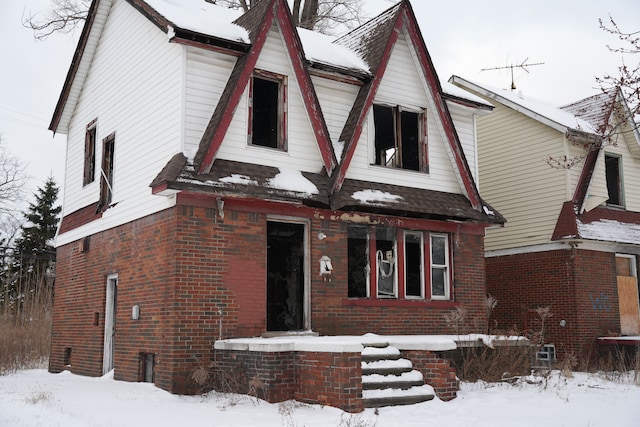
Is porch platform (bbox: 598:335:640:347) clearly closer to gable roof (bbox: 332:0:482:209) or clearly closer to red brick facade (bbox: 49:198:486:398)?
red brick facade (bbox: 49:198:486:398)

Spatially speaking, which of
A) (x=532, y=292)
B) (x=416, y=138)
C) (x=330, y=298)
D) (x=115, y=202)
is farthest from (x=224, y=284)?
(x=532, y=292)

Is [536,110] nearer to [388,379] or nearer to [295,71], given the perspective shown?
[295,71]

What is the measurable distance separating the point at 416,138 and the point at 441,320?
449 cm

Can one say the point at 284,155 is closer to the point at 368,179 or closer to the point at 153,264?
the point at 368,179

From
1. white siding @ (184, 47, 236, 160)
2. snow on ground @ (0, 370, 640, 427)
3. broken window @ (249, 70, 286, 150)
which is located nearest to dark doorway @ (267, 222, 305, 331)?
broken window @ (249, 70, 286, 150)

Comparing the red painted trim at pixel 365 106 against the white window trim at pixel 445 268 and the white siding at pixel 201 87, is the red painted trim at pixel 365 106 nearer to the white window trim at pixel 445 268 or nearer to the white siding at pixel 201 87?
the white siding at pixel 201 87

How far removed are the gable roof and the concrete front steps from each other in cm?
511

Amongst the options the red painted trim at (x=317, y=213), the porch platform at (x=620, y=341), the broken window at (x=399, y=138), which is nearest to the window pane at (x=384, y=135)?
the broken window at (x=399, y=138)

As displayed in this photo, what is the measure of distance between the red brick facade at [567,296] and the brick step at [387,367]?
26.9ft

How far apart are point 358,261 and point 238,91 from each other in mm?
4548

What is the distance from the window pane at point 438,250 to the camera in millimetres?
15758

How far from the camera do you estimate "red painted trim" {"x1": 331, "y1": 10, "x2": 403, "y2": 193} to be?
13.8 m

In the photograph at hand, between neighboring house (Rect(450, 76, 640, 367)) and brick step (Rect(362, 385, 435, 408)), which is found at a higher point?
neighboring house (Rect(450, 76, 640, 367))

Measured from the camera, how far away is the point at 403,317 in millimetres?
14836
